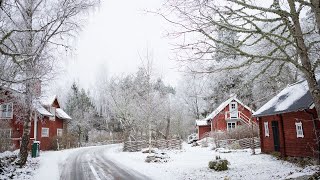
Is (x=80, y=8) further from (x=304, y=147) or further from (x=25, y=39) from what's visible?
(x=304, y=147)

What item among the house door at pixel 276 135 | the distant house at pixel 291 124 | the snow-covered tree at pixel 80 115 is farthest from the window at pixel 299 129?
the snow-covered tree at pixel 80 115

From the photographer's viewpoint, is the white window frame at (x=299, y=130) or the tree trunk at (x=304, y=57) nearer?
the tree trunk at (x=304, y=57)

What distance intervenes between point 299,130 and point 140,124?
2834 cm

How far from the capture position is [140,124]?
138ft

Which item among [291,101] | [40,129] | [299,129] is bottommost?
[299,129]

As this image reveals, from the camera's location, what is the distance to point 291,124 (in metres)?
17.0

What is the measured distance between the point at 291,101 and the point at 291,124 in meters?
1.47

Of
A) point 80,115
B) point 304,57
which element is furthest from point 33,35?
point 80,115

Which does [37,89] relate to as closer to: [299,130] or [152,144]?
[299,130]

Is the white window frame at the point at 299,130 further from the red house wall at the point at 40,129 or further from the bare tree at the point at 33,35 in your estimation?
the red house wall at the point at 40,129

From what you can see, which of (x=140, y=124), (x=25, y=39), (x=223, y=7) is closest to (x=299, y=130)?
(x=223, y=7)

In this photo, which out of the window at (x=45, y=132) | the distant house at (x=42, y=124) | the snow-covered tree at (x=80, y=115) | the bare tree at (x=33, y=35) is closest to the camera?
the bare tree at (x=33, y=35)

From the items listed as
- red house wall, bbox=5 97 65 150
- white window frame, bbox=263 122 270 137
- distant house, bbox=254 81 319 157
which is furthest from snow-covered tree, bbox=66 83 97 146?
distant house, bbox=254 81 319 157

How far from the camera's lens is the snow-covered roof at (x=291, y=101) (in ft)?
49.0
